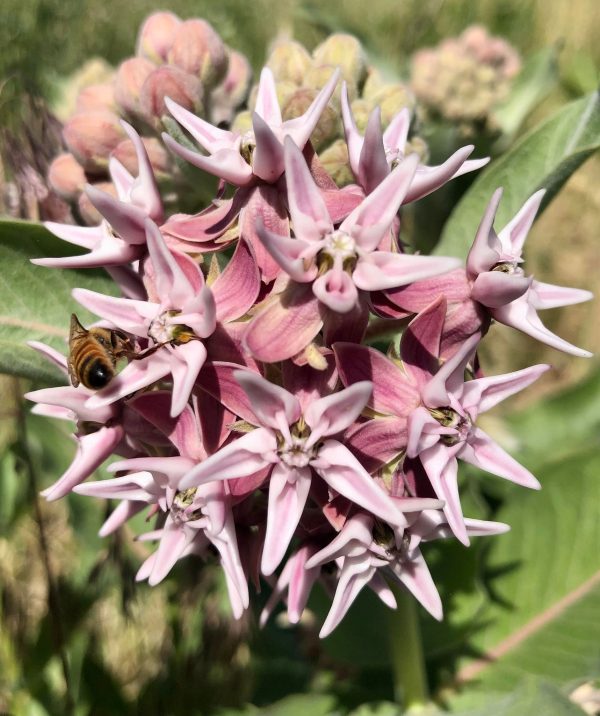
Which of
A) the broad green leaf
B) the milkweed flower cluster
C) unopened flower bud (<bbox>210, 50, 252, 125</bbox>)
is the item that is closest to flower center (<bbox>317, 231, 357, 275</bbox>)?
the milkweed flower cluster

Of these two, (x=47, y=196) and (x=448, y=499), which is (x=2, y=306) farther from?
(x=448, y=499)

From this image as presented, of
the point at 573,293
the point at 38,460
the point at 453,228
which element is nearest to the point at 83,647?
the point at 38,460

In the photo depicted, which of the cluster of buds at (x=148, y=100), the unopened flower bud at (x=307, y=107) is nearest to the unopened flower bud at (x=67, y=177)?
the cluster of buds at (x=148, y=100)

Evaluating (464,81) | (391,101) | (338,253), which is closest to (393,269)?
(338,253)

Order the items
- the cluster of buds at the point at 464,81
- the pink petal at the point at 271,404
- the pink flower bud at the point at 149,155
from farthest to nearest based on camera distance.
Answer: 1. the cluster of buds at the point at 464,81
2. the pink flower bud at the point at 149,155
3. the pink petal at the point at 271,404

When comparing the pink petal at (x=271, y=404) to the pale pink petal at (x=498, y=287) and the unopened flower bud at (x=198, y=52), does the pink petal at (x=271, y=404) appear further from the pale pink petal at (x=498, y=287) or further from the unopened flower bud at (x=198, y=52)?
the unopened flower bud at (x=198, y=52)

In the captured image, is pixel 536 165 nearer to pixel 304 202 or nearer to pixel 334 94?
pixel 334 94

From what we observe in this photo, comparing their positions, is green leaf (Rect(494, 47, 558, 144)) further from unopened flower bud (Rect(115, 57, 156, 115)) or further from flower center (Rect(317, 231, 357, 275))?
flower center (Rect(317, 231, 357, 275))
